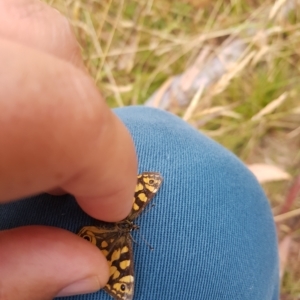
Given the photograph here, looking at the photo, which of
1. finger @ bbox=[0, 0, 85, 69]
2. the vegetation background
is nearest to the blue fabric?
finger @ bbox=[0, 0, 85, 69]

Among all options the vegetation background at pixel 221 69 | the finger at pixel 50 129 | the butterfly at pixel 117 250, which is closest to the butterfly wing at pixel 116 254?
the butterfly at pixel 117 250

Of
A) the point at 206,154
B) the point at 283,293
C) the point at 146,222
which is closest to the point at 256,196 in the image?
the point at 206,154

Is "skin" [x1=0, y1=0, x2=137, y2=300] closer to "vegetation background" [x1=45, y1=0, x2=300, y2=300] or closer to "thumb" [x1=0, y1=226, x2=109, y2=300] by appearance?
"thumb" [x1=0, y1=226, x2=109, y2=300]

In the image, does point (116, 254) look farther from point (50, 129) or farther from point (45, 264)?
point (50, 129)

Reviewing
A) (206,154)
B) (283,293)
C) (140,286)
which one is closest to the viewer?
(140,286)

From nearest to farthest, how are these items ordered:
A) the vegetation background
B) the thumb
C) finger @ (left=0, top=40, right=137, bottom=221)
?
finger @ (left=0, top=40, right=137, bottom=221) < the thumb < the vegetation background

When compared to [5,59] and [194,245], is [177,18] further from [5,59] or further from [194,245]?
[5,59]
